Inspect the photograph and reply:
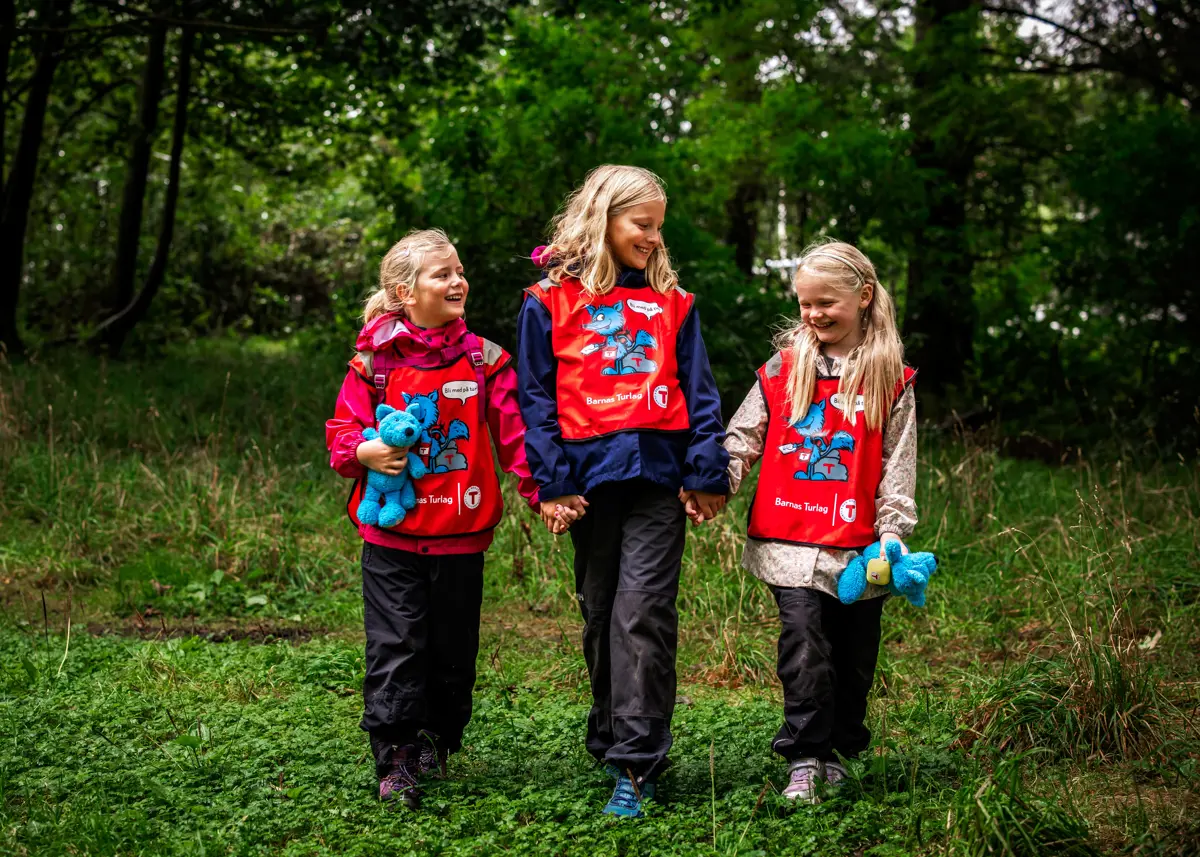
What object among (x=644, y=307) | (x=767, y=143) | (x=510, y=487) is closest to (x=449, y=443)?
(x=644, y=307)

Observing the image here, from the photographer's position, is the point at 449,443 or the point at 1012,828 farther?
the point at 449,443

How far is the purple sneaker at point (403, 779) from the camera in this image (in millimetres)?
3680

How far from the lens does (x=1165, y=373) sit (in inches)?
377

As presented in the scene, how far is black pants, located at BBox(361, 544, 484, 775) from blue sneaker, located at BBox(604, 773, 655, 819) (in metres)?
0.64

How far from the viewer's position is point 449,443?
3.88 m

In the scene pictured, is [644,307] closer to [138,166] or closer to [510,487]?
[510,487]

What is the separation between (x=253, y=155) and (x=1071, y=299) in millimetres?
9491

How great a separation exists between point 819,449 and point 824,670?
2.25 ft

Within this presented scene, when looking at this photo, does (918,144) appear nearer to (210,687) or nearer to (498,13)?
(498,13)

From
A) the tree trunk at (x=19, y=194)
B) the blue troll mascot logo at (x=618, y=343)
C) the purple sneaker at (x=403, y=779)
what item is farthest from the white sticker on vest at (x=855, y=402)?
the tree trunk at (x=19, y=194)

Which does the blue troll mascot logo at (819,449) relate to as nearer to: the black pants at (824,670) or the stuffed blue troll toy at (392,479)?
the black pants at (824,670)

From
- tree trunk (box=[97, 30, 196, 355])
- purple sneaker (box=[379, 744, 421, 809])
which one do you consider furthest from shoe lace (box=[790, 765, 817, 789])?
tree trunk (box=[97, 30, 196, 355])

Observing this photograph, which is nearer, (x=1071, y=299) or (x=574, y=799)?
(x=574, y=799)

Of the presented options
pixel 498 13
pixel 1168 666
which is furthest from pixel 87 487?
pixel 1168 666
